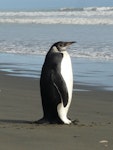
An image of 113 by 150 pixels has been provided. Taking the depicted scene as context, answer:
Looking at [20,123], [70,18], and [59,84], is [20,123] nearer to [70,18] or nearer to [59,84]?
[59,84]

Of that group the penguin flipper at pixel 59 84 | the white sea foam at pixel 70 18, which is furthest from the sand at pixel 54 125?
the white sea foam at pixel 70 18

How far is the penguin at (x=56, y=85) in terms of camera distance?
6160 mm

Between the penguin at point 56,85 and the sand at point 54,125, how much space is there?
0.27 metres

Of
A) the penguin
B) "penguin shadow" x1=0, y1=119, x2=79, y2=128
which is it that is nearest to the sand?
"penguin shadow" x1=0, y1=119, x2=79, y2=128

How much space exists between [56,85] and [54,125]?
0.49 meters

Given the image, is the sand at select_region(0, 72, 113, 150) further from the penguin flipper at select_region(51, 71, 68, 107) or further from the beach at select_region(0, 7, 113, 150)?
the penguin flipper at select_region(51, 71, 68, 107)

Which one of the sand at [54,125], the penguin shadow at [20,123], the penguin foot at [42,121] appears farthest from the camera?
the penguin foot at [42,121]

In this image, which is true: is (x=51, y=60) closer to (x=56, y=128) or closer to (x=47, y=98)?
(x=47, y=98)

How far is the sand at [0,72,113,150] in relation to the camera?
15.5 ft

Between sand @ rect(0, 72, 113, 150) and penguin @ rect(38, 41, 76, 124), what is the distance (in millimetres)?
265

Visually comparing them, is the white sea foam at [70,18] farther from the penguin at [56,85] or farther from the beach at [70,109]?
the penguin at [56,85]

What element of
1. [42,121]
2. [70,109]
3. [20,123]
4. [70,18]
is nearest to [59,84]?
[42,121]

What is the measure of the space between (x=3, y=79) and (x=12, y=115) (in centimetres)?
407

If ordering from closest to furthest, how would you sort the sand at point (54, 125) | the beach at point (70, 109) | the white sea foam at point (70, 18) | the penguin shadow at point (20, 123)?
1. the sand at point (54, 125)
2. the beach at point (70, 109)
3. the penguin shadow at point (20, 123)
4. the white sea foam at point (70, 18)
